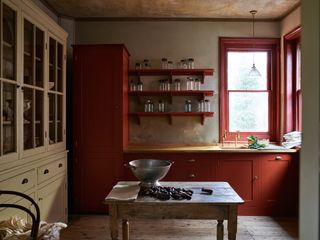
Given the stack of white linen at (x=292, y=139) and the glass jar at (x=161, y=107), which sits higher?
the glass jar at (x=161, y=107)

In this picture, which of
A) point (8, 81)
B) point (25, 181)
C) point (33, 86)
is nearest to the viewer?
point (8, 81)

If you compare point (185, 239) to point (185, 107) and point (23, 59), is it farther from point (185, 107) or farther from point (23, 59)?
point (23, 59)

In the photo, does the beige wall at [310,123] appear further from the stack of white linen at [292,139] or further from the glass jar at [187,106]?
the glass jar at [187,106]

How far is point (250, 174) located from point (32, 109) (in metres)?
2.77

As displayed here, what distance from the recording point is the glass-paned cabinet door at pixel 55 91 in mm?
3164

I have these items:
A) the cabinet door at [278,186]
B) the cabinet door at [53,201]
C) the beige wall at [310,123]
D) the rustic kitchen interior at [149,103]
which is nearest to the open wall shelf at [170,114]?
the rustic kitchen interior at [149,103]

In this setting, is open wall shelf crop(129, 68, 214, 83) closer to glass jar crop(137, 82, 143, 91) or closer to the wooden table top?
glass jar crop(137, 82, 143, 91)

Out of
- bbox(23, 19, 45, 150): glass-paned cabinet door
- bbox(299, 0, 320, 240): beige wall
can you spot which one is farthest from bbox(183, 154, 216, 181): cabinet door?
bbox(299, 0, 320, 240): beige wall

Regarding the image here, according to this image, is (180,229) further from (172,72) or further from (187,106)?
(172,72)

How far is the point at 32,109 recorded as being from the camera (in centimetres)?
271

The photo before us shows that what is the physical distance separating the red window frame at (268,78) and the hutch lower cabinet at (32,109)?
2297 mm

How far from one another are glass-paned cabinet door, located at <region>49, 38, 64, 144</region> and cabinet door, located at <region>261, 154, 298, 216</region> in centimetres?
261

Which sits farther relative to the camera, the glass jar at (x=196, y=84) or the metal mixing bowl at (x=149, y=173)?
the glass jar at (x=196, y=84)

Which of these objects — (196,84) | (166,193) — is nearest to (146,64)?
(196,84)
